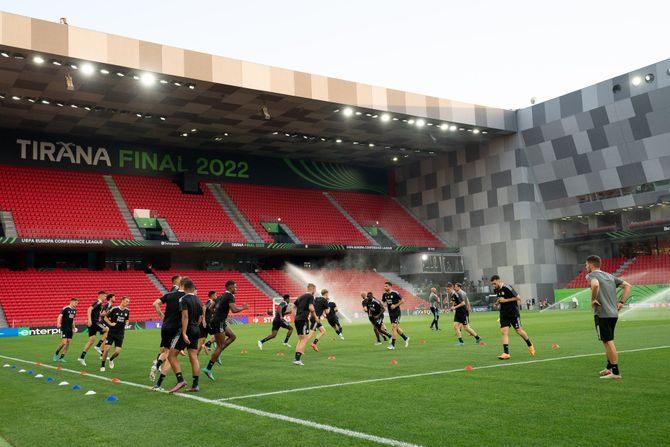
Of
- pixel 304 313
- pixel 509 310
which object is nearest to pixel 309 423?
pixel 304 313

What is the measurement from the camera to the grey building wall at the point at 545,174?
43281mm

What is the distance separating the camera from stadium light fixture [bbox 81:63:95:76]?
3239 centimetres

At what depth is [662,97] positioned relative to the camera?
41.5m

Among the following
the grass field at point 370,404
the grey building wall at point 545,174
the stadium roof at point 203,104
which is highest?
the stadium roof at point 203,104

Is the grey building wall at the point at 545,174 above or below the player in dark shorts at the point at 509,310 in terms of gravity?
above

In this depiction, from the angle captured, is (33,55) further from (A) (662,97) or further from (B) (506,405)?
(A) (662,97)

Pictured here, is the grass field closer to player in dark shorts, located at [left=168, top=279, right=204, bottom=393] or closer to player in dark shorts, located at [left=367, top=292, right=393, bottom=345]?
player in dark shorts, located at [left=168, top=279, right=204, bottom=393]

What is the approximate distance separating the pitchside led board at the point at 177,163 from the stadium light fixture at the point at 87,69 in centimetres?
1518

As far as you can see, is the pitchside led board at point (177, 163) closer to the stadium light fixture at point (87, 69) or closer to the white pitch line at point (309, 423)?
the stadium light fixture at point (87, 69)

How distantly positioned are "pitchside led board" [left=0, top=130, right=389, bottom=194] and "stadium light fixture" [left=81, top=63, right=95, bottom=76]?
49.8 ft

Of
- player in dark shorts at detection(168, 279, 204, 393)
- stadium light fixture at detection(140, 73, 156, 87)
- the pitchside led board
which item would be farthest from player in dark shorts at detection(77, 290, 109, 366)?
the pitchside led board

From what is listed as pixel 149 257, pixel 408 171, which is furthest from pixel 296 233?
pixel 408 171

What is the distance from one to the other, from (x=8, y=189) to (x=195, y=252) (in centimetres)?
1454

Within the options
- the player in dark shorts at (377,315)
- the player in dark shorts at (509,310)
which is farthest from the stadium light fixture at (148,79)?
the player in dark shorts at (509,310)
